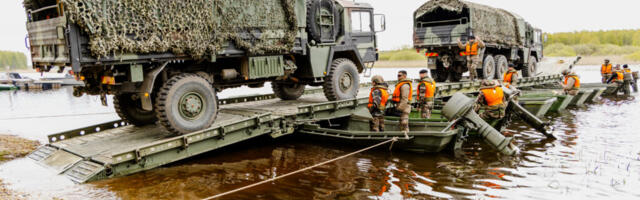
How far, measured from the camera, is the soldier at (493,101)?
30.9ft

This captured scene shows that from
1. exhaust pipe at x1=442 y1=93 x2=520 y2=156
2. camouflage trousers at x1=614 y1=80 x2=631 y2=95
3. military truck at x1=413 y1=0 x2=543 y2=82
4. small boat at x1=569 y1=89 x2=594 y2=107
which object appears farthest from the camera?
camouflage trousers at x1=614 y1=80 x2=631 y2=95

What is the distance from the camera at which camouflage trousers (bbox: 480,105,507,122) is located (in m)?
9.45

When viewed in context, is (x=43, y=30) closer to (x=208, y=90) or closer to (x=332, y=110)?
(x=208, y=90)

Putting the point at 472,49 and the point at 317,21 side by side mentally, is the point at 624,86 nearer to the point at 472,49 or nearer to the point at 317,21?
the point at 472,49

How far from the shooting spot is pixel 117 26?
21.3 ft

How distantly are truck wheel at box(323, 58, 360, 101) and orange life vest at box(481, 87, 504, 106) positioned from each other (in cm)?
275

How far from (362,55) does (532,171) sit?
4.51 metres

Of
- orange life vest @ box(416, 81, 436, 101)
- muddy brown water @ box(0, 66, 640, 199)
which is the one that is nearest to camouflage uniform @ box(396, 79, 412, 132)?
muddy brown water @ box(0, 66, 640, 199)

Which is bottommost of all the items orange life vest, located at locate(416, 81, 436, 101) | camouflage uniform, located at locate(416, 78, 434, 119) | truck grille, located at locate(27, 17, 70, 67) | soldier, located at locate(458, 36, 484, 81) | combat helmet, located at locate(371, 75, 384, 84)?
camouflage uniform, located at locate(416, 78, 434, 119)

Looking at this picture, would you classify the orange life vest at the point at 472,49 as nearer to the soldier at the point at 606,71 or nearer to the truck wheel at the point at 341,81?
the truck wheel at the point at 341,81

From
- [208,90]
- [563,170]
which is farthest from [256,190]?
[563,170]

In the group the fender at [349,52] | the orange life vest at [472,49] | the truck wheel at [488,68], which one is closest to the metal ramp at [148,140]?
the fender at [349,52]

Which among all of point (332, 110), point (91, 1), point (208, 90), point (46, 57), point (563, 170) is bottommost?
point (563, 170)

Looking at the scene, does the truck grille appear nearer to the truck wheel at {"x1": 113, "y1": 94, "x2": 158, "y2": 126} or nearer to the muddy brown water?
the truck wheel at {"x1": 113, "y1": 94, "x2": 158, "y2": 126}
